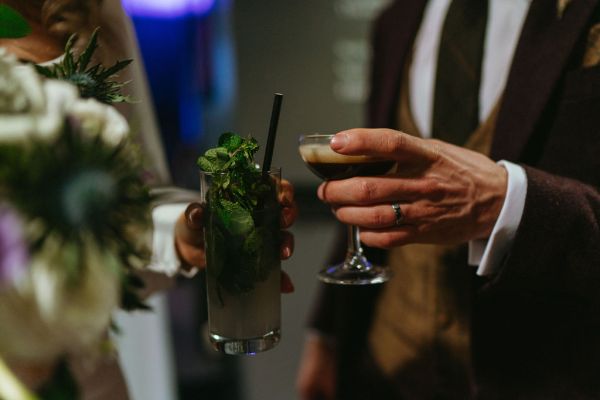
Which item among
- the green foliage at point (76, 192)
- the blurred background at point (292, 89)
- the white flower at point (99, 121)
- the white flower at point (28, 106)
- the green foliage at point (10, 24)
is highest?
the green foliage at point (10, 24)

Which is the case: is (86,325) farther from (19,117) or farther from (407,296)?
(407,296)

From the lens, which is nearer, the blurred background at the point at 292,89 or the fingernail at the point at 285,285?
the fingernail at the point at 285,285

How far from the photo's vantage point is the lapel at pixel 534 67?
1.28 m

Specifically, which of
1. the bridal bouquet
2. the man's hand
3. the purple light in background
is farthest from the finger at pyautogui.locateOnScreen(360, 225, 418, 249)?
the purple light in background

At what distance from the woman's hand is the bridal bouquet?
0.41 metres

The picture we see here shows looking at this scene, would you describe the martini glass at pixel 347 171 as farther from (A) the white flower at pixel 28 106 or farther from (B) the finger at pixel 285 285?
(A) the white flower at pixel 28 106

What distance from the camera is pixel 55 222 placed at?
50 centimetres

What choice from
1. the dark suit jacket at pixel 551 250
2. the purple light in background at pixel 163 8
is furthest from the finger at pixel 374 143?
the purple light in background at pixel 163 8

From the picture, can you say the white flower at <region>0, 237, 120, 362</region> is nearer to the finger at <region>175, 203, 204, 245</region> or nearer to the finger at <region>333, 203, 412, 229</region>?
the finger at <region>175, 203, 204, 245</region>

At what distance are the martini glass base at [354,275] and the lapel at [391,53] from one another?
0.64m

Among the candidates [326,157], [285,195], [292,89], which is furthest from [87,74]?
[292,89]

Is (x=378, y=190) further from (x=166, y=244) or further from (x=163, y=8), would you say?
(x=163, y=8)

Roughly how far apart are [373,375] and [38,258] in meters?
1.48

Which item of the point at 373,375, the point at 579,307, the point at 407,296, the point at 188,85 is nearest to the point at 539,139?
the point at 579,307
